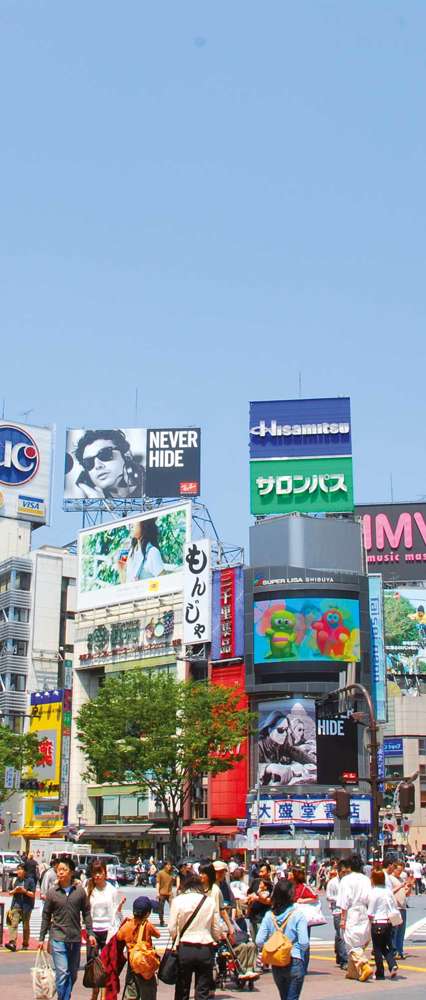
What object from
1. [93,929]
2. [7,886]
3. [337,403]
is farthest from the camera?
[337,403]

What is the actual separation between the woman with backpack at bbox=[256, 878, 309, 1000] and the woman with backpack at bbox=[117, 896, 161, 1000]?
1388mm

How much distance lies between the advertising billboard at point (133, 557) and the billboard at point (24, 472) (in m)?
11.6

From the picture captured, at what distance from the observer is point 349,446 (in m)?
81.7

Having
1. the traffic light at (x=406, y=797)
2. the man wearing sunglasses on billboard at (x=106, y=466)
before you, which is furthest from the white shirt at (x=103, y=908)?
the man wearing sunglasses on billboard at (x=106, y=466)

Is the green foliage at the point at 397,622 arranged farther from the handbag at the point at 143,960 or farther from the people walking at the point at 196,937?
the handbag at the point at 143,960

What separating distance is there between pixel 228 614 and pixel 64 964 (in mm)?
60369

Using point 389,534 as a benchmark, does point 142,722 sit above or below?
below

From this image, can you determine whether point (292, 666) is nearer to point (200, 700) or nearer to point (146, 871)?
point (200, 700)

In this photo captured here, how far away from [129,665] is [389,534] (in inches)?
1528

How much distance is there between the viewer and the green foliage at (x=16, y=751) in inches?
2562

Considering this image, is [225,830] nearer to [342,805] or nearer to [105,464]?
[105,464]

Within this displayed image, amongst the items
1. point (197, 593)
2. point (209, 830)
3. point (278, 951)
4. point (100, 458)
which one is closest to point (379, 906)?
point (278, 951)

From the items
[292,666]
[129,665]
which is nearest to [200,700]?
[292,666]

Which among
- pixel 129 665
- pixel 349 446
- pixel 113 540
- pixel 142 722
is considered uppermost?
pixel 349 446
